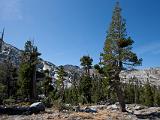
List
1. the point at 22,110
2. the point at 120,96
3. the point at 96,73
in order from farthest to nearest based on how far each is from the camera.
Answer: the point at 96,73 < the point at 120,96 < the point at 22,110

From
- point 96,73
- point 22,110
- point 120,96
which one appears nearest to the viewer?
point 22,110

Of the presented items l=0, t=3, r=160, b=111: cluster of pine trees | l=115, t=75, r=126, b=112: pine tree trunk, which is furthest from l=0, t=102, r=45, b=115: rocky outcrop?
l=115, t=75, r=126, b=112: pine tree trunk

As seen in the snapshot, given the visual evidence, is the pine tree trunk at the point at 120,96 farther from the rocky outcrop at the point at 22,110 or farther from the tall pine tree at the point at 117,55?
the rocky outcrop at the point at 22,110

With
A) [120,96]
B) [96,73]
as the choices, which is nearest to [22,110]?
[120,96]

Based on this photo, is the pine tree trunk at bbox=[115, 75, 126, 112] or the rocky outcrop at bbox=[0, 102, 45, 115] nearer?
the rocky outcrop at bbox=[0, 102, 45, 115]

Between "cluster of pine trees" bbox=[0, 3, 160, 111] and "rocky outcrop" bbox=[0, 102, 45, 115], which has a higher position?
"cluster of pine trees" bbox=[0, 3, 160, 111]

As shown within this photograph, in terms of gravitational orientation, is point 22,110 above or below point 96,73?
below

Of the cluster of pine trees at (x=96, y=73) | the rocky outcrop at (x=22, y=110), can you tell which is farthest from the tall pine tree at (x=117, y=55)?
the rocky outcrop at (x=22, y=110)

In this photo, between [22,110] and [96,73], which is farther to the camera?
[96,73]

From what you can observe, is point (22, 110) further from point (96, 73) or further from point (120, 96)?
point (96, 73)

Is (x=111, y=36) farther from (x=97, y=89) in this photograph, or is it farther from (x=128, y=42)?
(x=97, y=89)

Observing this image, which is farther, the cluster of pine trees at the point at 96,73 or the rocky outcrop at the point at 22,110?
the cluster of pine trees at the point at 96,73

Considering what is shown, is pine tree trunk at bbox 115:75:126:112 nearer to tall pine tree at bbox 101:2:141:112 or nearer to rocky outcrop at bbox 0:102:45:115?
tall pine tree at bbox 101:2:141:112

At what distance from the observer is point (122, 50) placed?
3931 centimetres
